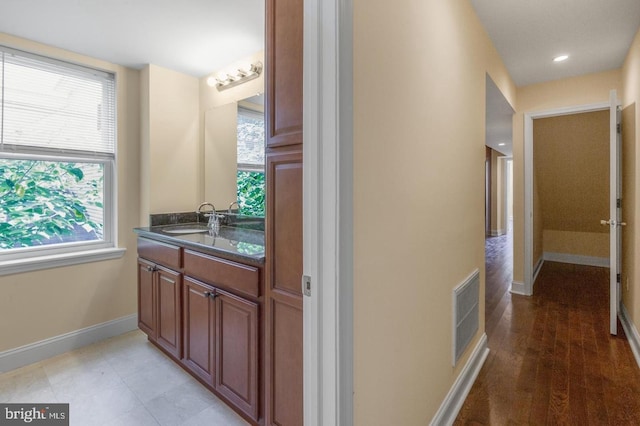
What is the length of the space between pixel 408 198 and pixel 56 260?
2754mm

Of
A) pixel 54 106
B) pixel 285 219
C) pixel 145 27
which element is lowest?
pixel 285 219

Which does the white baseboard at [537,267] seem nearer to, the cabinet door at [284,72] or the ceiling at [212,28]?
the ceiling at [212,28]

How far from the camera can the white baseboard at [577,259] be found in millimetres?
5324

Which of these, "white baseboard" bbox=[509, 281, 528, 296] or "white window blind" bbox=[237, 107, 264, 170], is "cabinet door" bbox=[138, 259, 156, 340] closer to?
"white window blind" bbox=[237, 107, 264, 170]

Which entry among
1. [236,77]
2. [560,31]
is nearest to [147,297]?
[236,77]

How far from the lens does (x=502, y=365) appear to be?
2.30 meters

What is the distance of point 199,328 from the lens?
1.96m

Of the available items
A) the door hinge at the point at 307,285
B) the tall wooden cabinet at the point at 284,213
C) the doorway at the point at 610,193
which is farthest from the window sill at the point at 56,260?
the doorway at the point at 610,193

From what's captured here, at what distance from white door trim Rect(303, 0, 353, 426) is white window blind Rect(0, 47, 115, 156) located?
2.56m

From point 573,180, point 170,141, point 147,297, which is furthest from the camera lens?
point 573,180

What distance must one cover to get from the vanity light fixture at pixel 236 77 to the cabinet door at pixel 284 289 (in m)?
1.60

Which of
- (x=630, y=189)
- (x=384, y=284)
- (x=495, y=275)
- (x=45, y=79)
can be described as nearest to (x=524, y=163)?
(x=630, y=189)

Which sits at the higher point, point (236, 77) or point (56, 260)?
point (236, 77)

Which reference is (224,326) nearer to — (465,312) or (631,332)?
(465,312)
